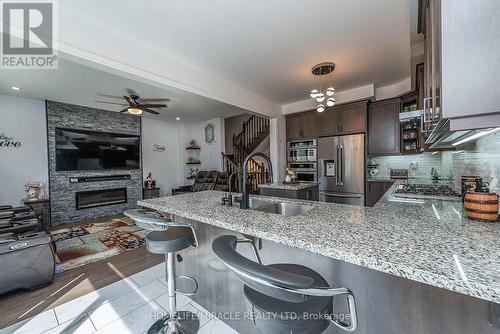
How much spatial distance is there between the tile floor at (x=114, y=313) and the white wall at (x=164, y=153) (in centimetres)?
468

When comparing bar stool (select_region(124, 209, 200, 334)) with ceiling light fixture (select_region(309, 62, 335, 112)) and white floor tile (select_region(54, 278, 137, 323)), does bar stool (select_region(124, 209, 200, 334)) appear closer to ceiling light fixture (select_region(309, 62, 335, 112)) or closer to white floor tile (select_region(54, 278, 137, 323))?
white floor tile (select_region(54, 278, 137, 323))

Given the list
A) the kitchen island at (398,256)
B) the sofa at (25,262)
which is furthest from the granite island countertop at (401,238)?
the sofa at (25,262)

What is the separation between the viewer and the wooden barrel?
1.03 metres

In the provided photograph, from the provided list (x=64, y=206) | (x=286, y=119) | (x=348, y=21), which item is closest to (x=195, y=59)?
(x=348, y=21)

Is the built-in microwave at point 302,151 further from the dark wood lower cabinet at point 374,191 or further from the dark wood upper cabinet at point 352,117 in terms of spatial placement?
the dark wood lower cabinet at point 374,191

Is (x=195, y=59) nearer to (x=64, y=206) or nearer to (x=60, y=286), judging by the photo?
(x=60, y=286)

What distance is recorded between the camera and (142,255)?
3.04m

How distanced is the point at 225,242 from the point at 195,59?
2824 millimetres

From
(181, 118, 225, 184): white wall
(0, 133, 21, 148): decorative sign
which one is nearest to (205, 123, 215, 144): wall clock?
(181, 118, 225, 184): white wall

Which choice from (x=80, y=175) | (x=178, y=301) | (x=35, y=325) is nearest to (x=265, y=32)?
(x=178, y=301)

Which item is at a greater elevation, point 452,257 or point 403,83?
point 403,83

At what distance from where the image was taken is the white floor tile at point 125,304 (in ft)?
5.96

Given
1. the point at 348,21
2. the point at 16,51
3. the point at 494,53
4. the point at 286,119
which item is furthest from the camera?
the point at 286,119

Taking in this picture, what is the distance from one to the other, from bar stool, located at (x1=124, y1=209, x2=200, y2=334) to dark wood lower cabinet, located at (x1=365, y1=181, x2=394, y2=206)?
3.61 metres
